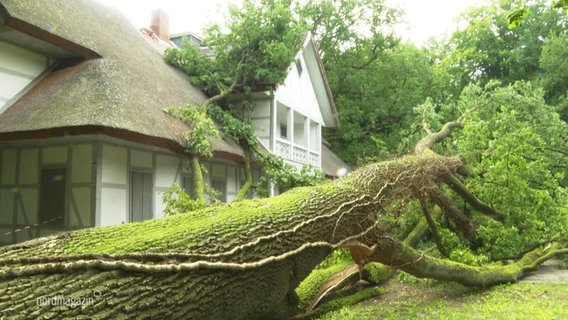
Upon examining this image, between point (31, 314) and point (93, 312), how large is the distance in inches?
12.1

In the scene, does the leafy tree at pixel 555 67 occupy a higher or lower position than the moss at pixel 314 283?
higher

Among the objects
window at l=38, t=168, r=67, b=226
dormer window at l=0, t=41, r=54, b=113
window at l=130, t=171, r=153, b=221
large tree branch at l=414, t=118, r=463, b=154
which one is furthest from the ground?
dormer window at l=0, t=41, r=54, b=113

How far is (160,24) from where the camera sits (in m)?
19.4

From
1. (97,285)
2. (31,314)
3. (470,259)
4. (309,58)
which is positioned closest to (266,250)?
(97,285)

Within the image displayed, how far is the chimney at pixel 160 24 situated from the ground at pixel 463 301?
1595cm

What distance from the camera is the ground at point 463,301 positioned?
5.40m

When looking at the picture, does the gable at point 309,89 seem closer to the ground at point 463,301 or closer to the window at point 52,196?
the window at point 52,196

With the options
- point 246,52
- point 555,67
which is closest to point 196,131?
point 246,52

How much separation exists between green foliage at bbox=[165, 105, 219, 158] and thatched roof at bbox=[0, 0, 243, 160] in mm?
244

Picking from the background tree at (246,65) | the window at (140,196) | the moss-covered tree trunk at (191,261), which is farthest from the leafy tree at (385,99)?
the moss-covered tree trunk at (191,261)

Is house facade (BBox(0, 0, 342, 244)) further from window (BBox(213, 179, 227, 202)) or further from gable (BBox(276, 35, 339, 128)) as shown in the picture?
gable (BBox(276, 35, 339, 128))

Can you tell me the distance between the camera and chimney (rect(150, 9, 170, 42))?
1922cm

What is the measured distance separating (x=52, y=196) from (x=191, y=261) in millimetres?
7517

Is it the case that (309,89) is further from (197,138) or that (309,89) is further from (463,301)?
(463,301)
